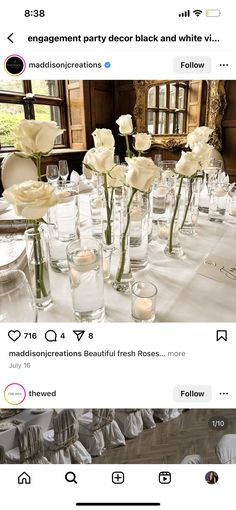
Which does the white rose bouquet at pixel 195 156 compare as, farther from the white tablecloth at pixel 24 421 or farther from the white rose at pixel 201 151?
the white tablecloth at pixel 24 421

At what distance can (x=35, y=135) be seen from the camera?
52 cm

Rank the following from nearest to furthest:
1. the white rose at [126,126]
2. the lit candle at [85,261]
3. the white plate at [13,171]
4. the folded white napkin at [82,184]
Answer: the lit candle at [85,261] → the white rose at [126,126] → the folded white napkin at [82,184] → the white plate at [13,171]

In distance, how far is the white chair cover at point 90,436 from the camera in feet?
1.57

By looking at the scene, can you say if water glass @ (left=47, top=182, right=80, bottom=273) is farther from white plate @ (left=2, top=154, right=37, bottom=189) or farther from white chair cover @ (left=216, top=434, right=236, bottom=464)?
white plate @ (left=2, top=154, right=37, bottom=189)

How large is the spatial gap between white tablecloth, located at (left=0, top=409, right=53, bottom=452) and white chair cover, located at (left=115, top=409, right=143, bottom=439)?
0.34 feet

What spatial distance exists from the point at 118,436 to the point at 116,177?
19.8 inches

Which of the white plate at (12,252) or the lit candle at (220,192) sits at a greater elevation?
the lit candle at (220,192)

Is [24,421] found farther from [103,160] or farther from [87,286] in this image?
[103,160]
